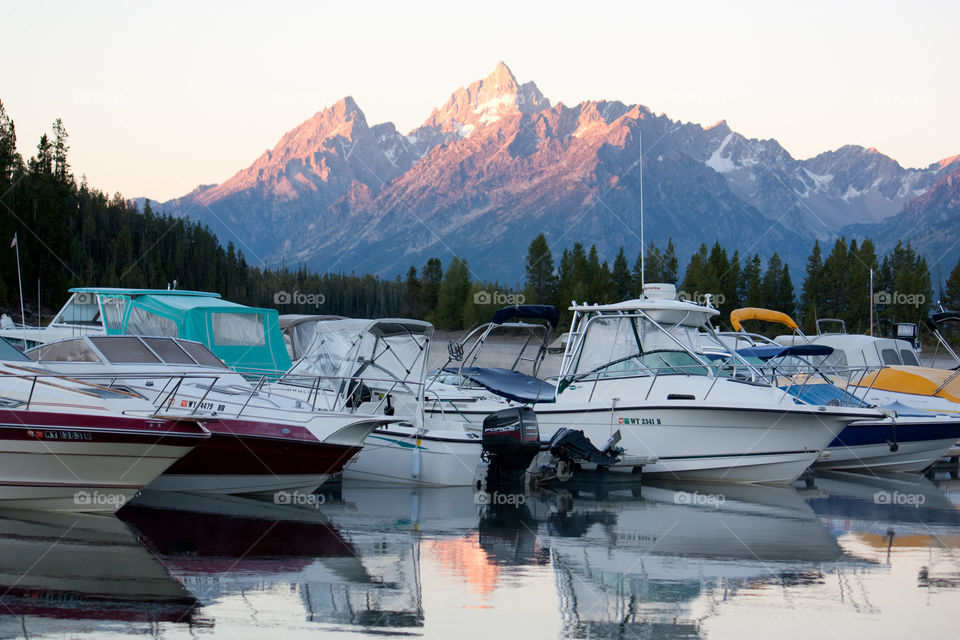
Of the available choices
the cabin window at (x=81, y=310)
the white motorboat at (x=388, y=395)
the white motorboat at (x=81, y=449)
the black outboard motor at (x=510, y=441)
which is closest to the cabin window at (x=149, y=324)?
the white motorboat at (x=388, y=395)

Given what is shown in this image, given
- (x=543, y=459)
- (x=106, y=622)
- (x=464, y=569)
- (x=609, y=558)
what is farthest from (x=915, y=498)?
(x=106, y=622)

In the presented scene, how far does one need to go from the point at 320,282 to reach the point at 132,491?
456ft

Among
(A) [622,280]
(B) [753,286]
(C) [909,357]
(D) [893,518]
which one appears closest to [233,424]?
(D) [893,518]

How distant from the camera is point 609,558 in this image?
Answer: 35.1 ft

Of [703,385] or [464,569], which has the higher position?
[703,385]

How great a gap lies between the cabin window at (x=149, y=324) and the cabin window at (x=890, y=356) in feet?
58.4

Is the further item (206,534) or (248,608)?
(206,534)

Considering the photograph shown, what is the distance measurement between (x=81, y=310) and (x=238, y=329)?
650cm

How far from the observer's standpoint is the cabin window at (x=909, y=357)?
25906 millimetres

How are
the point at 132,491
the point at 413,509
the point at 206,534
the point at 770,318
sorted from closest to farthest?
the point at 206,534 < the point at 132,491 < the point at 413,509 < the point at 770,318

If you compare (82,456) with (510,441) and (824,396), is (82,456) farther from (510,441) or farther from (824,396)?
(824,396)

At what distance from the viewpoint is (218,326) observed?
19.3m

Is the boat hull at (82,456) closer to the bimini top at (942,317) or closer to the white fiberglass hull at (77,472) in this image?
the white fiberglass hull at (77,472)

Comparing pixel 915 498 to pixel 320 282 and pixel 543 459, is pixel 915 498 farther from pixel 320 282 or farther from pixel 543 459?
pixel 320 282
